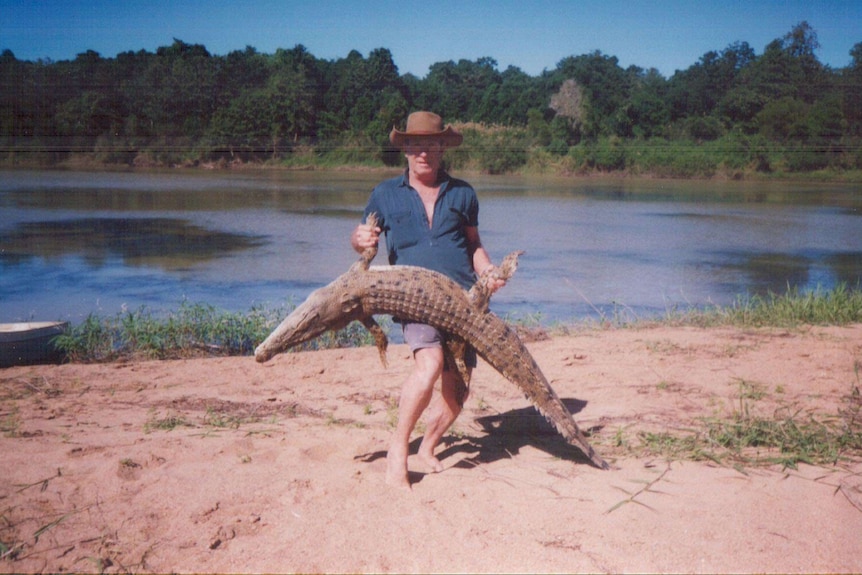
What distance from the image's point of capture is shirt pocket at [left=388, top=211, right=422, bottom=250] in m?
3.69

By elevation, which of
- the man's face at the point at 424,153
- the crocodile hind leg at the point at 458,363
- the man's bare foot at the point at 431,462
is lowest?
the man's bare foot at the point at 431,462

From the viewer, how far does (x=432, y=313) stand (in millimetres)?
3451

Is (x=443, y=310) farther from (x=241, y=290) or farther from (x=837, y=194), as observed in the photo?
(x=837, y=194)

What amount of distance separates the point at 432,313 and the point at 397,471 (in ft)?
2.60

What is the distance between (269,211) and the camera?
61.1 ft

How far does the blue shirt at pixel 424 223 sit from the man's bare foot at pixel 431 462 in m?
0.94

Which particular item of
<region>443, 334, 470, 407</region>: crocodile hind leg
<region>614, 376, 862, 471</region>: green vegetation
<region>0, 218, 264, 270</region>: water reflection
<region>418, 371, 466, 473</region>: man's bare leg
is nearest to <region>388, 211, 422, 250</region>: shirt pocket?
<region>443, 334, 470, 407</region>: crocodile hind leg

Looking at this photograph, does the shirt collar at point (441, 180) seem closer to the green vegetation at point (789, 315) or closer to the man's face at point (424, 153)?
the man's face at point (424, 153)

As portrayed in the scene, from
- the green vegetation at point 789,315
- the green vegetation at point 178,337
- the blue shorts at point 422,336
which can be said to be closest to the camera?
the blue shorts at point 422,336

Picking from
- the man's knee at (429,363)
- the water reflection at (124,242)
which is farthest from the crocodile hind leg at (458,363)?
the water reflection at (124,242)

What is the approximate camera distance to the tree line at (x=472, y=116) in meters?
25.5

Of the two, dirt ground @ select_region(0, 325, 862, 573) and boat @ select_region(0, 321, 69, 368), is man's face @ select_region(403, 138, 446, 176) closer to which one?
dirt ground @ select_region(0, 325, 862, 573)

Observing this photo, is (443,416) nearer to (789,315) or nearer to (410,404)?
(410,404)

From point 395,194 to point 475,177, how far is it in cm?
2757
